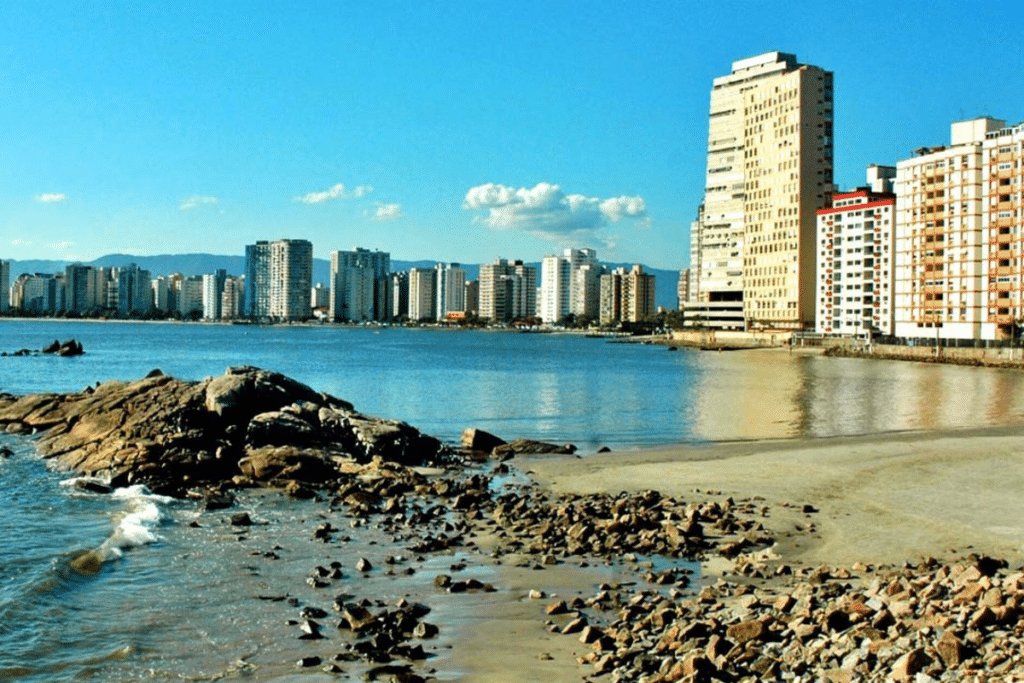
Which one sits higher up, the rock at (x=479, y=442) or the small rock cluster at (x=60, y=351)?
the small rock cluster at (x=60, y=351)

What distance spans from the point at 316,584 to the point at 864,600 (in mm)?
9646

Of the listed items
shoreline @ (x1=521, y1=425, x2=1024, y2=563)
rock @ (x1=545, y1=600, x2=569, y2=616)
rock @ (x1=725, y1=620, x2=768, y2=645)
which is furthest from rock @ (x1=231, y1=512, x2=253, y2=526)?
rock @ (x1=725, y1=620, x2=768, y2=645)

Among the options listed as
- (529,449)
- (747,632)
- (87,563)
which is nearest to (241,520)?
(87,563)

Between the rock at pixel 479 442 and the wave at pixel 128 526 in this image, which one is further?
the rock at pixel 479 442

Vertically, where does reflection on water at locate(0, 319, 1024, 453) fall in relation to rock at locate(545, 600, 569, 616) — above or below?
below

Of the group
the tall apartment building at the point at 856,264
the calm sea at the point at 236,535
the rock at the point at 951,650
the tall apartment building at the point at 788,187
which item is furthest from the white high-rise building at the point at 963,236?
the rock at the point at 951,650

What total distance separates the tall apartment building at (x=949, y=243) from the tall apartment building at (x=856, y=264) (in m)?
8.13

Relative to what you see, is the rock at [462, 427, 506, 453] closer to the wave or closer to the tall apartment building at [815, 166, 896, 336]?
the wave

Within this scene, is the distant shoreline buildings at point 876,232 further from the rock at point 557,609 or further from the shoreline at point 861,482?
the rock at point 557,609

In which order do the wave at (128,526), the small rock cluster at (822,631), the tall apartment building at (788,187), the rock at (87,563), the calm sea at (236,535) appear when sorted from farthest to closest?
the tall apartment building at (788,187), the wave at (128,526), the rock at (87,563), the calm sea at (236,535), the small rock cluster at (822,631)

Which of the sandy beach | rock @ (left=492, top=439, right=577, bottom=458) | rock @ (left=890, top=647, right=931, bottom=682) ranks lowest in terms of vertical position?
rock @ (left=492, top=439, right=577, bottom=458)

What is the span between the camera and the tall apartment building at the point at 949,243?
12531 cm

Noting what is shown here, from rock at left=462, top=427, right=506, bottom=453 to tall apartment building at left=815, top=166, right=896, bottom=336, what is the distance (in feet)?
420

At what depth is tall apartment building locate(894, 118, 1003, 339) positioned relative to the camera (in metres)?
125
